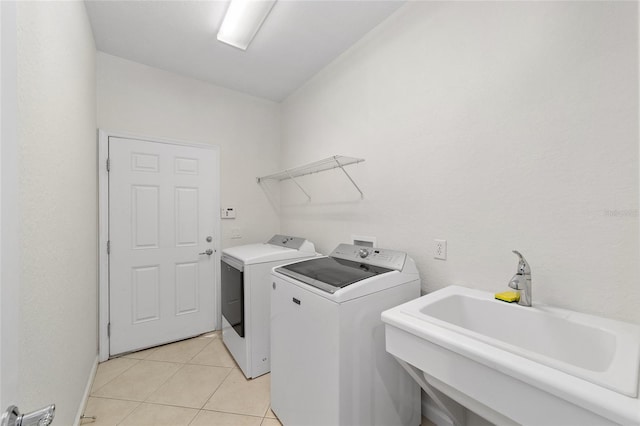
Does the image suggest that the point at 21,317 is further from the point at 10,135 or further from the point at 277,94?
the point at 277,94

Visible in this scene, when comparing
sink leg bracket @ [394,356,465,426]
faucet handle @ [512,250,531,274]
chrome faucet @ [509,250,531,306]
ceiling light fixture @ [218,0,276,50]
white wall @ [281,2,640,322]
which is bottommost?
sink leg bracket @ [394,356,465,426]

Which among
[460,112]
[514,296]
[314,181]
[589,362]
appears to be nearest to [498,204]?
[514,296]

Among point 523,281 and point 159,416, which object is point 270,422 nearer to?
point 159,416

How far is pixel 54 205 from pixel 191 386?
1510 mm

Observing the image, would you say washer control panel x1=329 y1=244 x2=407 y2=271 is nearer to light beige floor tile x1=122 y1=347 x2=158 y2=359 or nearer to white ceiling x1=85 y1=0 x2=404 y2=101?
white ceiling x1=85 y1=0 x2=404 y2=101

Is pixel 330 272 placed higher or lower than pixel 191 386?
higher

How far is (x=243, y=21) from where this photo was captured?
1.86m

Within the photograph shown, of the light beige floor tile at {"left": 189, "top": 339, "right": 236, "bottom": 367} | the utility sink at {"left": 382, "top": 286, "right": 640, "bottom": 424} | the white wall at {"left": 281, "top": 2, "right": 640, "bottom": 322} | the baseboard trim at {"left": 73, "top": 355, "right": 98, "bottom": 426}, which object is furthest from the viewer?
the light beige floor tile at {"left": 189, "top": 339, "right": 236, "bottom": 367}

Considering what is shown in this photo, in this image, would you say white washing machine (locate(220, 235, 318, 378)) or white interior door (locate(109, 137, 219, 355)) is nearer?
white washing machine (locate(220, 235, 318, 378))

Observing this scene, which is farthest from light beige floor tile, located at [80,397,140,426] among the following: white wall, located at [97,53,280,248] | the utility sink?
the utility sink

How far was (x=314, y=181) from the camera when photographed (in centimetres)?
259

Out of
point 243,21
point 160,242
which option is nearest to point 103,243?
point 160,242

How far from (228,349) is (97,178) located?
6.02 feet

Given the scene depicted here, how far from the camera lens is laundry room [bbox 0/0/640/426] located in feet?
2.93
